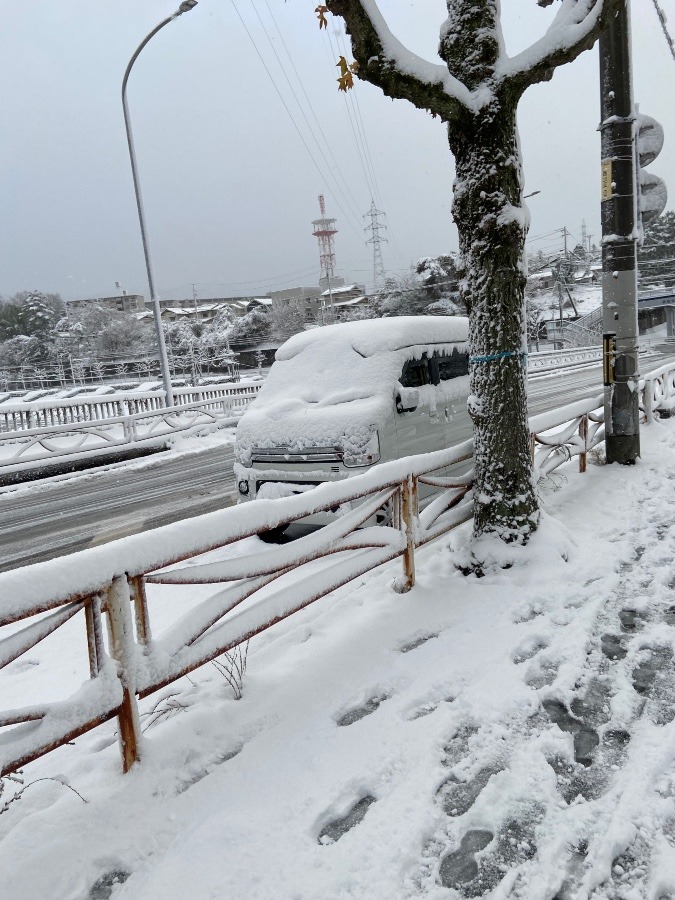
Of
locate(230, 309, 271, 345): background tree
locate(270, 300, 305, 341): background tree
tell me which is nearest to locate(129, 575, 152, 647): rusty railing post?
locate(270, 300, 305, 341): background tree

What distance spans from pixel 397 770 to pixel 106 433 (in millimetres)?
14020

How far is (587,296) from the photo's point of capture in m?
79.9

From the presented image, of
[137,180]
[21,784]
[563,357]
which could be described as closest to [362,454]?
[21,784]

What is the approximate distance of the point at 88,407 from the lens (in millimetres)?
16141

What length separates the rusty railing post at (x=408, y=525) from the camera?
454 cm

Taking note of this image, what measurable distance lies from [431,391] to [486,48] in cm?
330

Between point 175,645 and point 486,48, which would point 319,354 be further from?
point 175,645

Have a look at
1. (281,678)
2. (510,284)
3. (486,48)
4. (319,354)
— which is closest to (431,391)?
(319,354)

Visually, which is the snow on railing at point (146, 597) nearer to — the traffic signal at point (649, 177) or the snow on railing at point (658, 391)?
the traffic signal at point (649, 177)

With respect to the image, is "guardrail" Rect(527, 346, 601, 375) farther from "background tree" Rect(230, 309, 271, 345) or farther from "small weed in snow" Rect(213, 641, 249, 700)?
"small weed in snow" Rect(213, 641, 249, 700)

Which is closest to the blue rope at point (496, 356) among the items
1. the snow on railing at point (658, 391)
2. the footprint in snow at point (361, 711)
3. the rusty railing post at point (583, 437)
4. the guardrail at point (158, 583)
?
the guardrail at point (158, 583)

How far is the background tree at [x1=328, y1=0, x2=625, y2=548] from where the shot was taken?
4238 mm

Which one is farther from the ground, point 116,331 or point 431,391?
point 116,331

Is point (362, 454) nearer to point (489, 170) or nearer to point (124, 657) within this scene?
point (489, 170)
